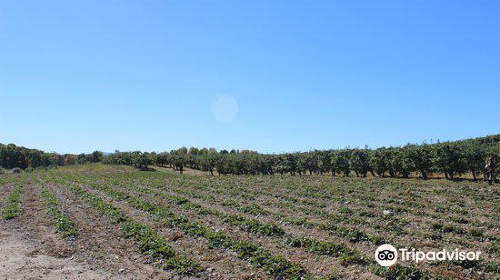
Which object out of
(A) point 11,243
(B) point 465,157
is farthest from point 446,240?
(B) point 465,157

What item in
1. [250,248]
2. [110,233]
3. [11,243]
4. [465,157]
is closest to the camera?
[250,248]

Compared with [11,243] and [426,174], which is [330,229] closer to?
[11,243]

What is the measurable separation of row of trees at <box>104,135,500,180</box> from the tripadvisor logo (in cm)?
2553

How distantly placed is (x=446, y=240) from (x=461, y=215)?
490cm

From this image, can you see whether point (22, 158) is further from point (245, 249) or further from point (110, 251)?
point (245, 249)

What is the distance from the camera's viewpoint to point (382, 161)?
43.3 metres

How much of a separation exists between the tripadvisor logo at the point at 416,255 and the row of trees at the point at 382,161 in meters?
25.5

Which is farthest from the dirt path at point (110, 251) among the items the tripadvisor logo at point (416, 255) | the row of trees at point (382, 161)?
the row of trees at point (382, 161)

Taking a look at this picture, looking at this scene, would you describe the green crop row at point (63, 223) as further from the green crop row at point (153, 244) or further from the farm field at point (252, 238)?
the green crop row at point (153, 244)

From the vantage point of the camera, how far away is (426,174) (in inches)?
1548

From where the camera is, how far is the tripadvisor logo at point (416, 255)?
30.9ft

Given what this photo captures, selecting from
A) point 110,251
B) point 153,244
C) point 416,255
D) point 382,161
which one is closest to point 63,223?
point 110,251

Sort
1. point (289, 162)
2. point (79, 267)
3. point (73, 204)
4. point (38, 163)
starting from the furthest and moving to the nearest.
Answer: point (38, 163)
point (289, 162)
point (73, 204)
point (79, 267)

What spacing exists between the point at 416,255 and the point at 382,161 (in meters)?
35.6
